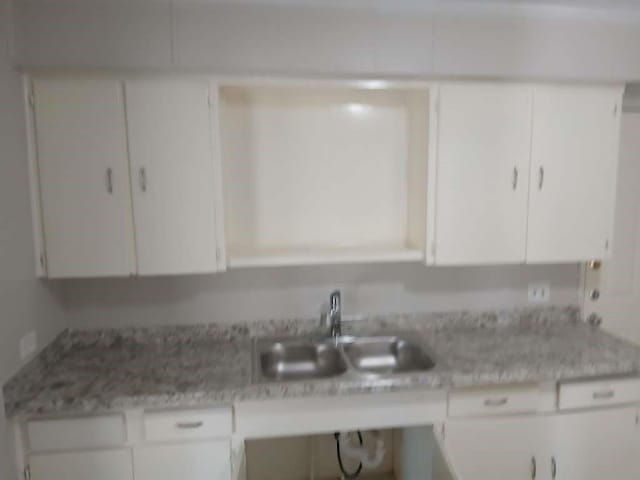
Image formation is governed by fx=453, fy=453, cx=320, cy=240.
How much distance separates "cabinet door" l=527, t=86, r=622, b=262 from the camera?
2.04 metres

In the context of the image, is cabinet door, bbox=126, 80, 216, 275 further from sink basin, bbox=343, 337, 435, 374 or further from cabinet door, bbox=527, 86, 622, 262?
cabinet door, bbox=527, 86, 622, 262

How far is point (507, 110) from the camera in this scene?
2.01 metres

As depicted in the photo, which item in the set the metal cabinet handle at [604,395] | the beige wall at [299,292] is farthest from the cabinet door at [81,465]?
the metal cabinet handle at [604,395]

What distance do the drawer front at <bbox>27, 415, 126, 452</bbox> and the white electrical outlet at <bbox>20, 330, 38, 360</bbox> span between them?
0.26 meters

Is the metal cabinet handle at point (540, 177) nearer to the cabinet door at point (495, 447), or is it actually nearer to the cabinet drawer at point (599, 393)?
the cabinet drawer at point (599, 393)

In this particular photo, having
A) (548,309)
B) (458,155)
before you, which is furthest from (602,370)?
(458,155)

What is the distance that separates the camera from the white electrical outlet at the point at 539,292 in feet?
8.04

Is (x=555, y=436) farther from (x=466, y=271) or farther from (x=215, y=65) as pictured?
(x=215, y=65)

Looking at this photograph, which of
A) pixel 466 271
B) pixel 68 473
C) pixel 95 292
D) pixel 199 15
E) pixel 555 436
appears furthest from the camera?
pixel 466 271

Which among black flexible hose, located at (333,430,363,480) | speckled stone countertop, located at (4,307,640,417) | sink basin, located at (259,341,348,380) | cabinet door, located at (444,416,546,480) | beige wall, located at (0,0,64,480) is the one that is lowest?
black flexible hose, located at (333,430,363,480)

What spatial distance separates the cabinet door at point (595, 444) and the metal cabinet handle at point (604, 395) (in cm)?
6

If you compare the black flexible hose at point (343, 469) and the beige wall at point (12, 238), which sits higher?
the beige wall at point (12, 238)

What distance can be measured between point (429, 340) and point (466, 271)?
1.45ft

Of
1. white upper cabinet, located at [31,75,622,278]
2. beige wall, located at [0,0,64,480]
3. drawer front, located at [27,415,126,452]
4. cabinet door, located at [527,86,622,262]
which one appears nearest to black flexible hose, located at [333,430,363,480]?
white upper cabinet, located at [31,75,622,278]
